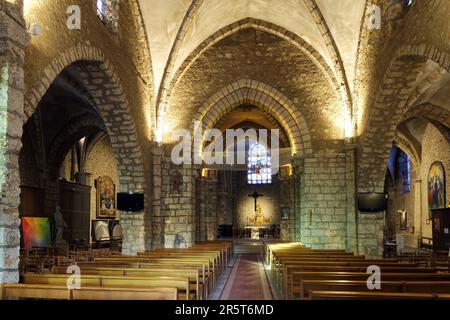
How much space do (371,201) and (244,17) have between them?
24.8 ft

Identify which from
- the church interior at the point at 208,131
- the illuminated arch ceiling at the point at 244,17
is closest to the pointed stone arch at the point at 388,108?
the church interior at the point at 208,131

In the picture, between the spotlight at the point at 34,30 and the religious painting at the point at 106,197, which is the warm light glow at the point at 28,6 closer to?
the spotlight at the point at 34,30

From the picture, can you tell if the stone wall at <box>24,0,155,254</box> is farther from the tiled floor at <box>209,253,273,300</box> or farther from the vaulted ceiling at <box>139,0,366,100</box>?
the tiled floor at <box>209,253,273,300</box>

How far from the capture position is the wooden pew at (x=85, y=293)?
505 cm

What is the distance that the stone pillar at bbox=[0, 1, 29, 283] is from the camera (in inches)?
235

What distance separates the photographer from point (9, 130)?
19.9 ft

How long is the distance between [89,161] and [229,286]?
14.3 m

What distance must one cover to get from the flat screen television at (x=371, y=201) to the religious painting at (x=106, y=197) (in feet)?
46.6

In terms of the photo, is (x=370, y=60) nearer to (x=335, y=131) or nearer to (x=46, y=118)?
(x=335, y=131)

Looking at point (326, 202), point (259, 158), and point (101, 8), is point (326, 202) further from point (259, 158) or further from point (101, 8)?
point (259, 158)

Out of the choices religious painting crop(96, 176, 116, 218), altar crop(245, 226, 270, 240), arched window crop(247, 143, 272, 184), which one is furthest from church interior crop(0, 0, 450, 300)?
arched window crop(247, 143, 272, 184)

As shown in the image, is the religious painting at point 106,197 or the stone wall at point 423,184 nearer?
the stone wall at point 423,184

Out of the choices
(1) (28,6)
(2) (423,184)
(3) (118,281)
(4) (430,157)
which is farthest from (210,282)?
(2) (423,184)
